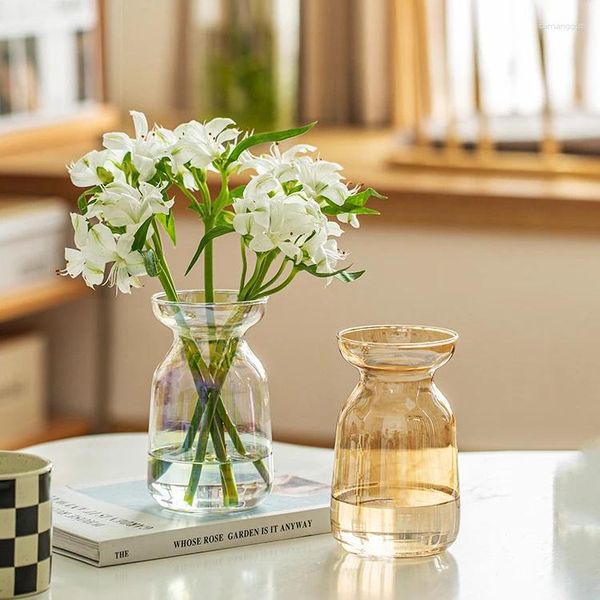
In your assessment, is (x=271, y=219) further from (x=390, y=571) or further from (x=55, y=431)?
(x=55, y=431)

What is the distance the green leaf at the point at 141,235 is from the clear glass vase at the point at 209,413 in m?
0.06

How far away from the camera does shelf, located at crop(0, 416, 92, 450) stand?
2617 mm

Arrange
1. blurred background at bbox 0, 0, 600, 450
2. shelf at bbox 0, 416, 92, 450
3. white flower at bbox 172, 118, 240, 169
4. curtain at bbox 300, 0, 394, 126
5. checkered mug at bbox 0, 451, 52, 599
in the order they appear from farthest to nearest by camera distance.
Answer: curtain at bbox 300, 0, 394, 126
shelf at bbox 0, 416, 92, 450
blurred background at bbox 0, 0, 600, 450
white flower at bbox 172, 118, 240, 169
checkered mug at bbox 0, 451, 52, 599

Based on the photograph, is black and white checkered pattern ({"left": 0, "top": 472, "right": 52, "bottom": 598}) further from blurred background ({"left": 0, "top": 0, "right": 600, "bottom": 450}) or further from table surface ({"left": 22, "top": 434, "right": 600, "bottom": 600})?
blurred background ({"left": 0, "top": 0, "right": 600, "bottom": 450})

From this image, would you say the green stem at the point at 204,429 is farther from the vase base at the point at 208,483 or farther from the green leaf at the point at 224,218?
the green leaf at the point at 224,218

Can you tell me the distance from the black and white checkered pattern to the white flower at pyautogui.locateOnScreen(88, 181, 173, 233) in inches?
7.7

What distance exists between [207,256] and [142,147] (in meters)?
0.10

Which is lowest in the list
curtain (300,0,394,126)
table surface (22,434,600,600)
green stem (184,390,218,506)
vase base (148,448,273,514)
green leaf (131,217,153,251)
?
table surface (22,434,600,600)

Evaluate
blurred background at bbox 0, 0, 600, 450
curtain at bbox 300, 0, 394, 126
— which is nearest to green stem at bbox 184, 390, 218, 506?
blurred background at bbox 0, 0, 600, 450

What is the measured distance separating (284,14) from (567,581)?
2549mm

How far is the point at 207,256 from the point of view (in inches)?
41.3

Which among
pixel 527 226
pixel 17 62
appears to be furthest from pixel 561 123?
pixel 17 62

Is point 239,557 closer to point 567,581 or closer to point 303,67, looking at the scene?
point 567,581

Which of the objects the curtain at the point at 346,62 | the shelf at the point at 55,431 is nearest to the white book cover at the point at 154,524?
the shelf at the point at 55,431
